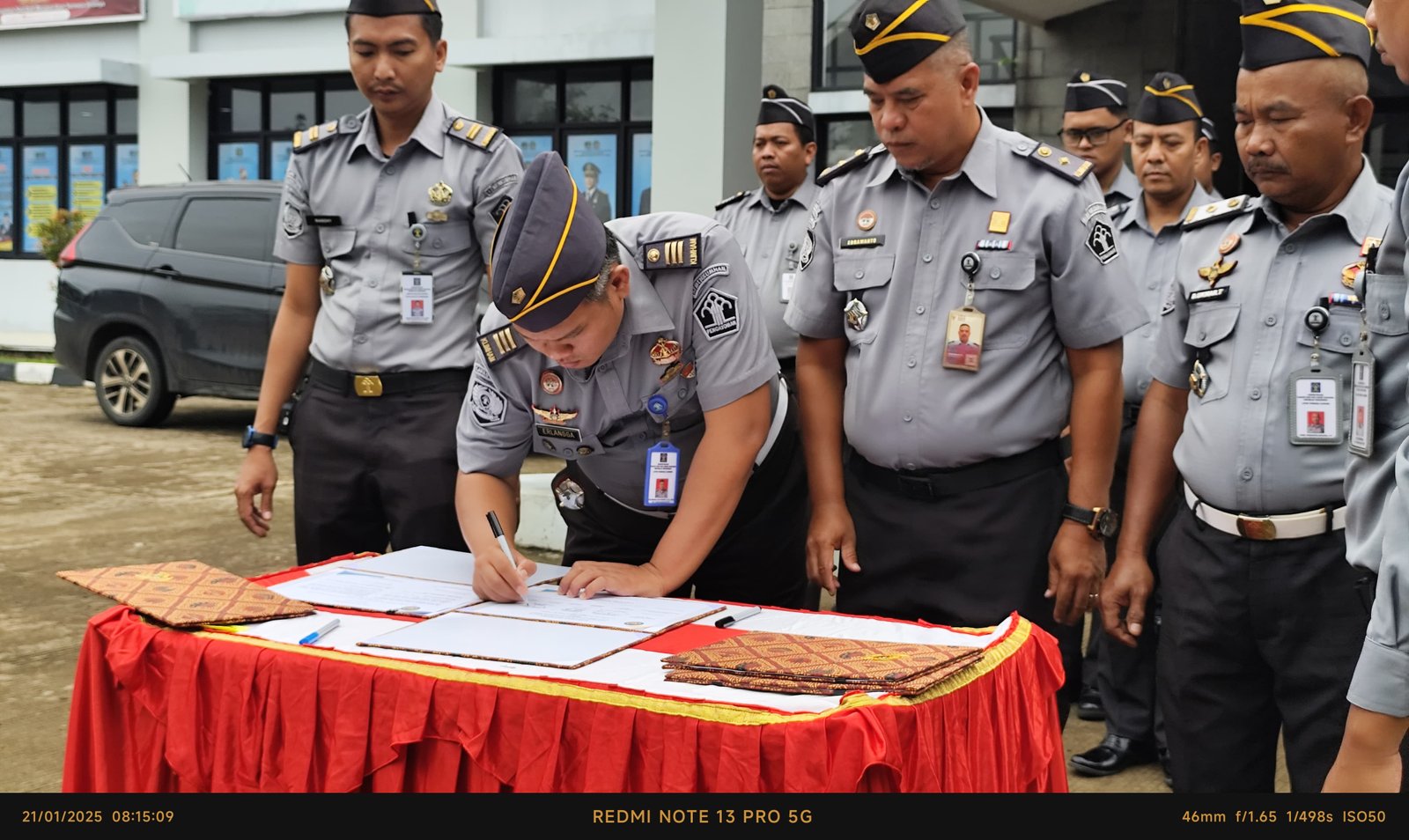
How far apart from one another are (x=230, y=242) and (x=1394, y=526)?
7.48 m

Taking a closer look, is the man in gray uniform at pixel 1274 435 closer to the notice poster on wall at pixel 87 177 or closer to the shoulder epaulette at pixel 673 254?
the shoulder epaulette at pixel 673 254

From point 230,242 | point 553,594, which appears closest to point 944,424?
point 553,594

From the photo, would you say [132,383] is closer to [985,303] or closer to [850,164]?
[850,164]

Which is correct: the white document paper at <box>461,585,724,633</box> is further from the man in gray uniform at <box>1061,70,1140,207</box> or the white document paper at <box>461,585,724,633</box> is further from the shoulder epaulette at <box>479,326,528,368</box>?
the man in gray uniform at <box>1061,70,1140,207</box>

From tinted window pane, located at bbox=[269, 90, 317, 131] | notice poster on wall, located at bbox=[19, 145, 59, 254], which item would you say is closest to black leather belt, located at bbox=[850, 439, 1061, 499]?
tinted window pane, located at bbox=[269, 90, 317, 131]

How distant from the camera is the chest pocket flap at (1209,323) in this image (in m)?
2.30

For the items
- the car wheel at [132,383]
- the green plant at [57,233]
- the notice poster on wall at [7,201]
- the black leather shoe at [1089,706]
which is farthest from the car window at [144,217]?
the notice poster on wall at [7,201]

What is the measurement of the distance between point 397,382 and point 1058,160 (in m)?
1.44

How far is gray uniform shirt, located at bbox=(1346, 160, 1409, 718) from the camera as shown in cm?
132

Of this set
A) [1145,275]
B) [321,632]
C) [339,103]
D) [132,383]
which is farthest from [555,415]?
[339,103]
